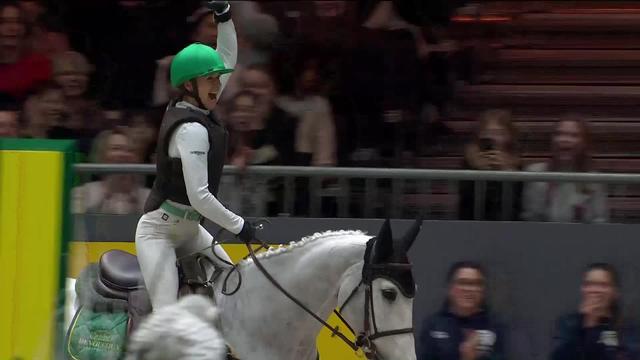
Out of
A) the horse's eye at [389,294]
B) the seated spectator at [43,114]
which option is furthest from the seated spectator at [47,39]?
the horse's eye at [389,294]

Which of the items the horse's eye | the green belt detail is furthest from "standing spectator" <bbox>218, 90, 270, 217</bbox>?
the horse's eye

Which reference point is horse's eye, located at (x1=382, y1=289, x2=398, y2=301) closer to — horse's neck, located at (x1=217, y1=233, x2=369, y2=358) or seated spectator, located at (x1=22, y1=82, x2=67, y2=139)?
horse's neck, located at (x1=217, y1=233, x2=369, y2=358)

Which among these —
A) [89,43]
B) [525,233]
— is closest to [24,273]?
[525,233]

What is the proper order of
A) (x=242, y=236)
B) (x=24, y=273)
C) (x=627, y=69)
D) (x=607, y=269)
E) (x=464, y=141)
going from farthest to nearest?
(x=627, y=69)
(x=464, y=141)
(x=607, y=269)
(x=242, y=236)
(x=24, y=273)

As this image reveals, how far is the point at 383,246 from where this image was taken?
274 inches

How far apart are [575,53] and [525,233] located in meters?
3.04

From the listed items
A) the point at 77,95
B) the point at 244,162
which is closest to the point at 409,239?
the point at 244,162

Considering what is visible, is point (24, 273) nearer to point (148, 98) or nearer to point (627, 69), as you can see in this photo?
point (148, 98)

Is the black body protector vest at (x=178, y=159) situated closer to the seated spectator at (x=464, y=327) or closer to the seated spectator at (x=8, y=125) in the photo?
the seated spectator at (x=464, y=327)

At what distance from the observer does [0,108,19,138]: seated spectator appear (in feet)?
31.5

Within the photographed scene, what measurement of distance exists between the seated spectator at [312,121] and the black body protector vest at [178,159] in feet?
8.89

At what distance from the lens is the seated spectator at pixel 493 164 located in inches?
373

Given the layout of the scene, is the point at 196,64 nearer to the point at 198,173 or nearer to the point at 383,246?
the point at 198,173

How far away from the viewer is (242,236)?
7.14 m
